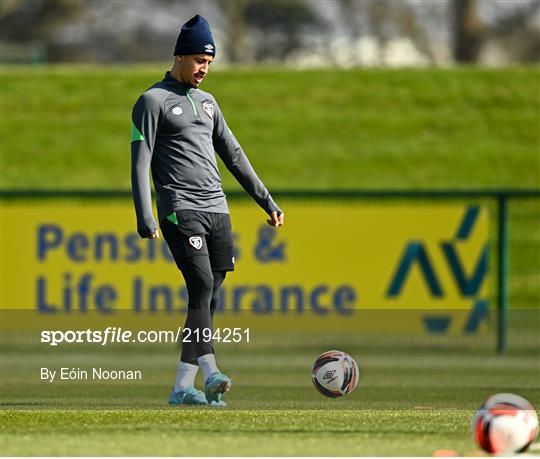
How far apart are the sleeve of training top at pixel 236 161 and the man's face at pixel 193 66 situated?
0.32 metres

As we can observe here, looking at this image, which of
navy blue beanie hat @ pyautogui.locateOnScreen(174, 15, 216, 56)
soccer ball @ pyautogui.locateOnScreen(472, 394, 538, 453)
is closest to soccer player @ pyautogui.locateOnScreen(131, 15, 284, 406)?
navy blue beanie hat @ pyautogui.locateOnScreen(174, 15, 216, 56)

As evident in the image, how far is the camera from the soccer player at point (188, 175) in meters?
8.80

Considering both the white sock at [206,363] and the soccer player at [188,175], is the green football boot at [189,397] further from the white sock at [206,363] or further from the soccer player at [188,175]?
the white sock at [206,363]

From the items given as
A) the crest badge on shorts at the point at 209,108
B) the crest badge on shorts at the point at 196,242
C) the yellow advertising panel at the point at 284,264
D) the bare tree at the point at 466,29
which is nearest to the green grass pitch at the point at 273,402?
the yellow advertising panel at the point at 284,264

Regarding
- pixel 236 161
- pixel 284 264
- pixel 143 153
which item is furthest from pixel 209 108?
pixel 284 264

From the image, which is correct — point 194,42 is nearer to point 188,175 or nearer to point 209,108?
point 209,108

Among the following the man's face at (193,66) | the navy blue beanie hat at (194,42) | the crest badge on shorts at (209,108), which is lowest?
the crest badge on shorts at (209,108)

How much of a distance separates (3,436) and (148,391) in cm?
345

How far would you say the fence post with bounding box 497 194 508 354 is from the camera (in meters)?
16.1

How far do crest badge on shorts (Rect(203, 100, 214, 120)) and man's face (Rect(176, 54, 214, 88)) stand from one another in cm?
13

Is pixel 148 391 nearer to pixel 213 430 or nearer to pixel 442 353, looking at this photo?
pixel 213 430

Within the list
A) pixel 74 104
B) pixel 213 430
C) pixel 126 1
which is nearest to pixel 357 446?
pixel 213 430

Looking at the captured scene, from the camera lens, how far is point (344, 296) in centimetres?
1631

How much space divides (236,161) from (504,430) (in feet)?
10.1
